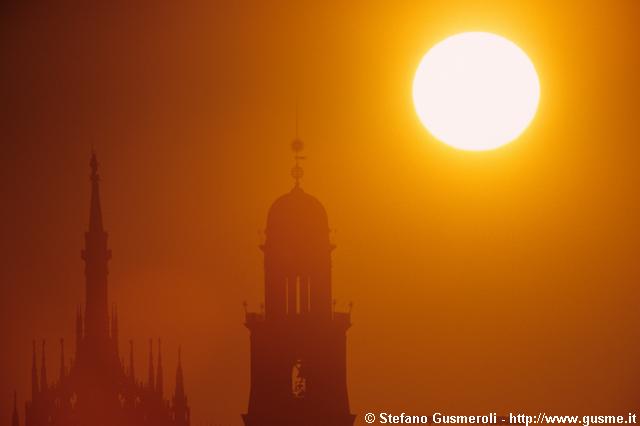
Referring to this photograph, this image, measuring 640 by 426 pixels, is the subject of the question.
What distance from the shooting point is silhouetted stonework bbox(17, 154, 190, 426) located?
64000 millimetres

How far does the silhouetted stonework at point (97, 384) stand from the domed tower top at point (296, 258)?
17.1ft

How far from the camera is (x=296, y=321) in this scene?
6128cm

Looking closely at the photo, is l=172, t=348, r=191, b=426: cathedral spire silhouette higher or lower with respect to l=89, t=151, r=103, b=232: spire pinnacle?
lower

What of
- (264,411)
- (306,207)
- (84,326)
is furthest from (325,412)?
(84,326)

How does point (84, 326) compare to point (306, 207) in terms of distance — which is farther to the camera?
point (84, 326)

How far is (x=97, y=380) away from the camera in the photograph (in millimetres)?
66188

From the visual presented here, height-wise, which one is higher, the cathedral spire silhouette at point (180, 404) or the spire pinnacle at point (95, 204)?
the spire pinnacle at point (95, 204)

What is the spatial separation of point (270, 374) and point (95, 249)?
9.93 m

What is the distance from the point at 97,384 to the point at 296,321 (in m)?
8.94

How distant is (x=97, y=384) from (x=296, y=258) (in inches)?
383

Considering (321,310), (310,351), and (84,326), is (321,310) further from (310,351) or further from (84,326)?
(84,326)

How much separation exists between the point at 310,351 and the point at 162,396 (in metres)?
6.67

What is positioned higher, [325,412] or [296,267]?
[296,267]

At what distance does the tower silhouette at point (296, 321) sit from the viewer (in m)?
61.1
